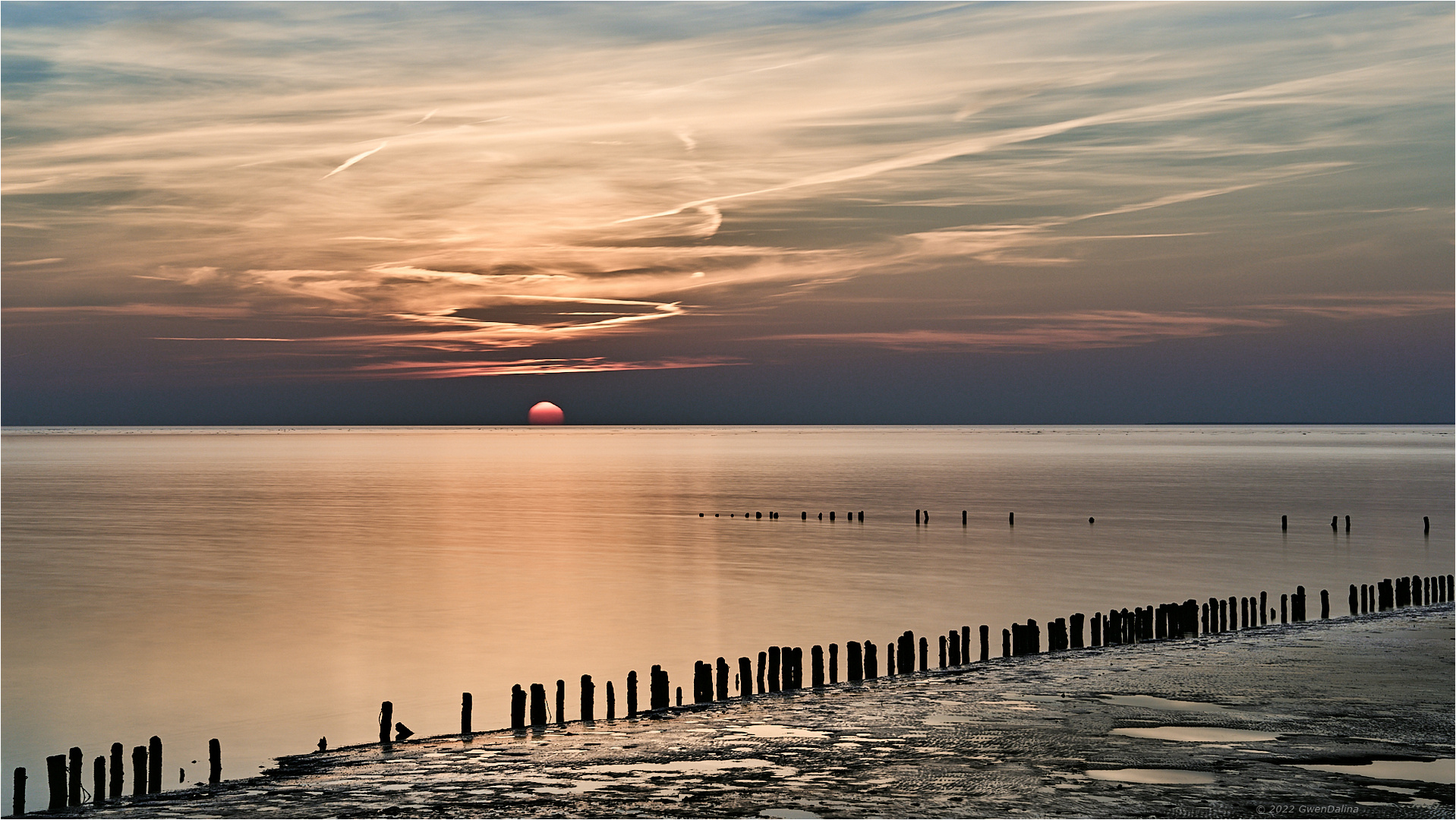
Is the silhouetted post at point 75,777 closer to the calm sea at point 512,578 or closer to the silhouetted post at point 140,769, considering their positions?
the silhouetted post at point 140,769

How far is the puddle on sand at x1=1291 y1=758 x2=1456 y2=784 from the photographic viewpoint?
15.9 meters

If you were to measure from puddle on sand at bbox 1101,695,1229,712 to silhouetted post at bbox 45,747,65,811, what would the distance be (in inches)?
641

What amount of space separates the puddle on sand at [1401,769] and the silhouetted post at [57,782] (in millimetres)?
17044

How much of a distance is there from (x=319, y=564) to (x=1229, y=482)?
81.6 meters

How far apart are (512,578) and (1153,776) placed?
35301mm

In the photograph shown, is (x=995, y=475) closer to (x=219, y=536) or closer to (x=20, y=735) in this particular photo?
(x=219, y=536)

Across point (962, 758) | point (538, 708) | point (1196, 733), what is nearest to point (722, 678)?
point (538, 708)

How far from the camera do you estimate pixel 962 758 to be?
17078 millimetres

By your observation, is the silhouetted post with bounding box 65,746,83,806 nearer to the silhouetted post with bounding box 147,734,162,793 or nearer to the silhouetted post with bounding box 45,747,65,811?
the silhouetted post with bounding box 45,747,65,811

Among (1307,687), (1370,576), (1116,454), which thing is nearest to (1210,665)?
(1307,687)

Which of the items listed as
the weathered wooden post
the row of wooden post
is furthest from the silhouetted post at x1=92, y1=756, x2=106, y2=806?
the weathered wooden post

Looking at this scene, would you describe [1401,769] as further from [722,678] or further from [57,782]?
[57,782]

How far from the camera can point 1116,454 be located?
187 m

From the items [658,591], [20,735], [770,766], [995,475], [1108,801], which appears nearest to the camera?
[1108,801]
